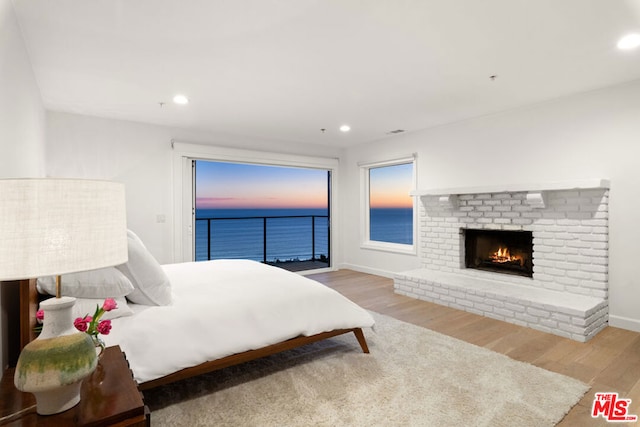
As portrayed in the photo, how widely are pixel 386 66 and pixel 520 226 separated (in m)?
2.56

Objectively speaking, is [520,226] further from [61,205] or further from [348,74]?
[61,205]

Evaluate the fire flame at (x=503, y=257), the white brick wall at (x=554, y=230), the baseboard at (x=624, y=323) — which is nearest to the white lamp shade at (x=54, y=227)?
the white brick wall at (x=554, y=230)

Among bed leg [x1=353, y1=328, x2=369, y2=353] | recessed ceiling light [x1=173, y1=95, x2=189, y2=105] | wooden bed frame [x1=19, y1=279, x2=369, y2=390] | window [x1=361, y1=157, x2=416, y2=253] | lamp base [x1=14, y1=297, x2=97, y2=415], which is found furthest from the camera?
window [x1=361, y1=157, x2=416, y2=253]

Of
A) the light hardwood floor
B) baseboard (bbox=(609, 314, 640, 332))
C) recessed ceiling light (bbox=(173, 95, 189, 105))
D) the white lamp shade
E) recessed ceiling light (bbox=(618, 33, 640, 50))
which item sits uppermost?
recessed ceiling light (bbox=(618, 33, 640, 50))

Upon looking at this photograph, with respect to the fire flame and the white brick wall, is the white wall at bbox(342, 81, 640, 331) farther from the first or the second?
the fire flame

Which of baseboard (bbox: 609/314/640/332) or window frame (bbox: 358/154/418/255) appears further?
window frame (bbox: 358/154/418/255)

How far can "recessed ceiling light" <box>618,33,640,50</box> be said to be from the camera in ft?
7.61

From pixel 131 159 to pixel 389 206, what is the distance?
409cm

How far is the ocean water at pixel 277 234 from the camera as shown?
6.03m

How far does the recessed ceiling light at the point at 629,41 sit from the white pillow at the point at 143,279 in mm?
3508

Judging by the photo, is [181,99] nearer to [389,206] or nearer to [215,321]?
[215,321]

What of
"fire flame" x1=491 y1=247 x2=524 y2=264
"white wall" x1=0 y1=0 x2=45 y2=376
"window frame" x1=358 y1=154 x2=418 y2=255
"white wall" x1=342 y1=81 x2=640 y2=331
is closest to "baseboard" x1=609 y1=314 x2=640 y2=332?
"white wall" x1=342 y1=81 x2=640 y2=331

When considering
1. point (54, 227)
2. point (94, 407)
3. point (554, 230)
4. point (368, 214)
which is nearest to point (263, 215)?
point (368, 214)

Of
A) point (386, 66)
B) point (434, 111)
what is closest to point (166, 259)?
point (386, 66)
